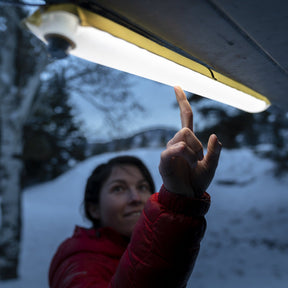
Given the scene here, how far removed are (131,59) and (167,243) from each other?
2.04 ft

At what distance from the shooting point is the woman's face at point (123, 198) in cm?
152

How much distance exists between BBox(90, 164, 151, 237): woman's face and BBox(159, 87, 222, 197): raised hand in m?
0.72

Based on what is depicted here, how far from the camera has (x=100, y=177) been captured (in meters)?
1.71

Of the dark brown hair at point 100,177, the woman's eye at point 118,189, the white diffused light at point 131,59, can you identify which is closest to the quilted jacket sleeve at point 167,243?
the white diffused light at point 131,59

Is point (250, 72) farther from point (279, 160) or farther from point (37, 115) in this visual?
point (37, 115)

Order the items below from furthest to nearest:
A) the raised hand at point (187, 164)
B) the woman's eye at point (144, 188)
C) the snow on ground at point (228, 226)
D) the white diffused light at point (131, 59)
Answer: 1. the snow on ground at point (228, 226)
2. the woman's eye at point (144, 188)
3. the raised hand at point (187, 164)
4. the white diffused light at point (131, 59)

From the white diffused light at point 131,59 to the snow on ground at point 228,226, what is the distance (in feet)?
9.69

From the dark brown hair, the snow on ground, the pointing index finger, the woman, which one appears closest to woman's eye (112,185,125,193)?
the dark brown hair

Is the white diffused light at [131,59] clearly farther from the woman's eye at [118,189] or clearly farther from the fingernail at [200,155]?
the woman's eye at [118,189]

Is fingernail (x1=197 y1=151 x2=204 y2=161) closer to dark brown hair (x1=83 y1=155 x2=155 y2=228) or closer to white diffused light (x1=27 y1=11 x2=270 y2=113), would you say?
white diffused light (x1=27 y1=11 x2=270 y2=113)

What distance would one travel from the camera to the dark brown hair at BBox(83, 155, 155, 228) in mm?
1710

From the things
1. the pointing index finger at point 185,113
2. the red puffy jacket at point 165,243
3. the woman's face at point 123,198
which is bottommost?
the red puffy jacket at point 165,243

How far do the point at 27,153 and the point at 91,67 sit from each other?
7.70 m

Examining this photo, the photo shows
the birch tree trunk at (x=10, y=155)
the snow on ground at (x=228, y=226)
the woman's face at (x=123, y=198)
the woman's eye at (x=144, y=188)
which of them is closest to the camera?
the woman's face at (x=123, y=198)
